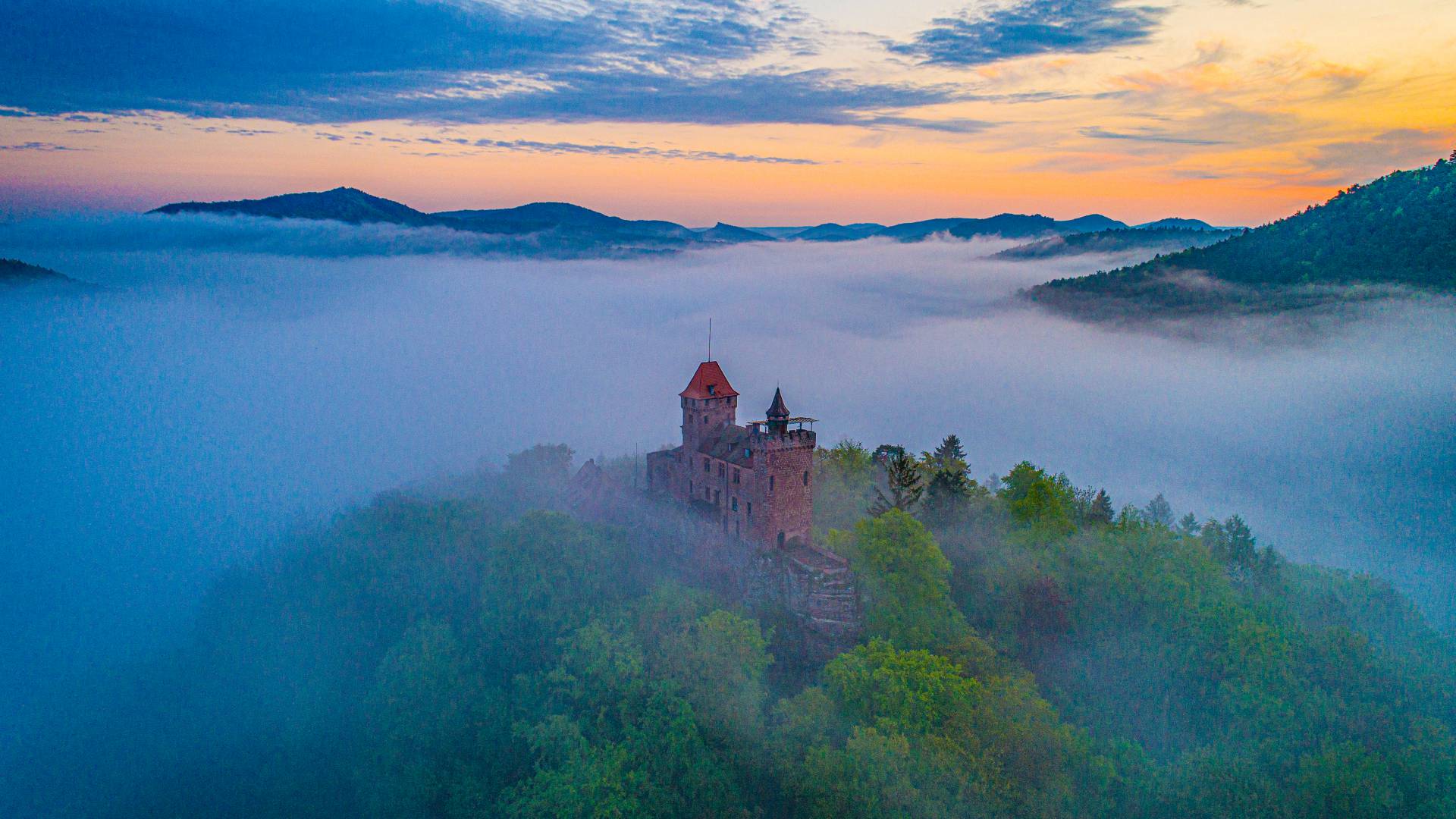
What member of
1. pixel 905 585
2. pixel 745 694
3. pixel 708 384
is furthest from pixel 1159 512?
pixel 745 694

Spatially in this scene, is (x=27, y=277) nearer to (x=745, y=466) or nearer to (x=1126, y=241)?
(x=745, y=466)

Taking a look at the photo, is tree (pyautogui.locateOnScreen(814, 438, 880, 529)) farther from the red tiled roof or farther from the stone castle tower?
the red tiled roof

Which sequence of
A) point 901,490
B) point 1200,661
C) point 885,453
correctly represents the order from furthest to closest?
1. point 885,453
2. point 901,490
3. point 1200,661

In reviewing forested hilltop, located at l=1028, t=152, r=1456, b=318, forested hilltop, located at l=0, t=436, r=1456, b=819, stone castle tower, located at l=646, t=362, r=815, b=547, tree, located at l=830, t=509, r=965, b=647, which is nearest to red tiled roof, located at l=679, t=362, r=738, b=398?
stone castle tower, located at l=646, t=362, r=815, b=547

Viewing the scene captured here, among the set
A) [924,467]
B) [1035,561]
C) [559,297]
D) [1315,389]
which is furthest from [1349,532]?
[559,297]

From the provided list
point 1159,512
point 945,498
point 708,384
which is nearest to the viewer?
point 708,384

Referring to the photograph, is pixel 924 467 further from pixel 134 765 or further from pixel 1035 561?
pixel 134 765
